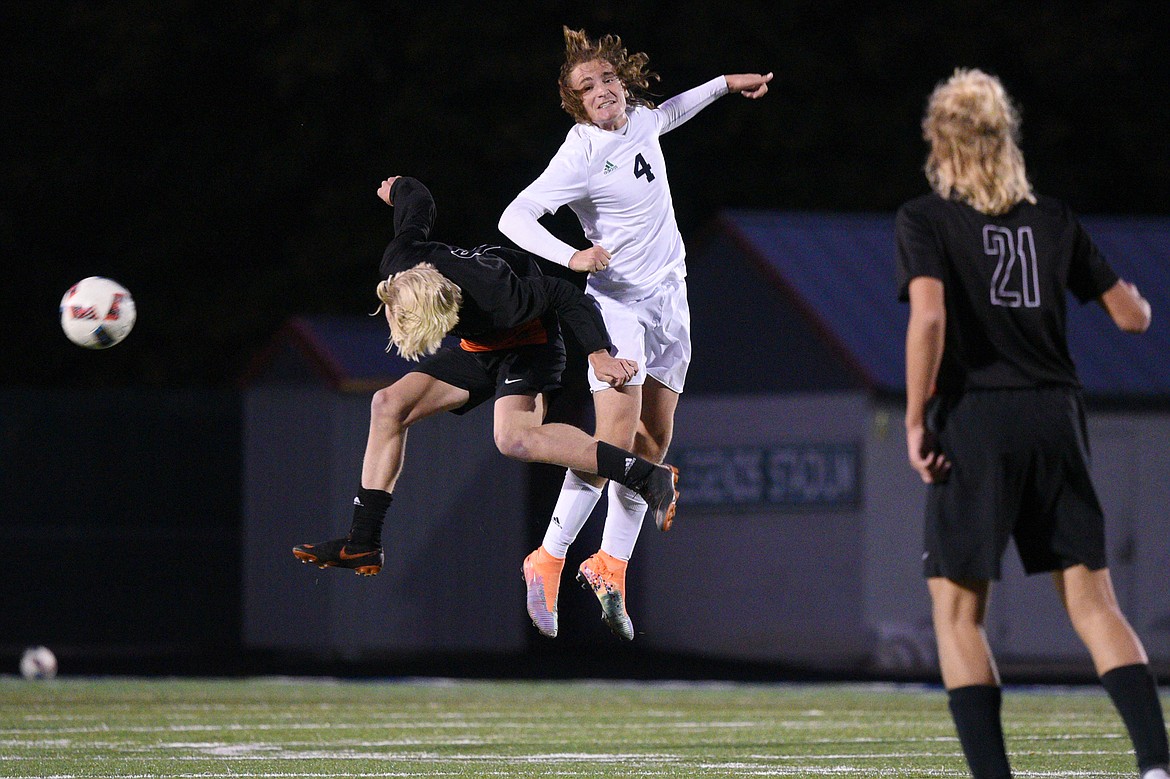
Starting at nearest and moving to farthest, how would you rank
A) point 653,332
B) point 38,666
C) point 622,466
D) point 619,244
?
point 622,466, point 619,244, point 653,332, point 38,666

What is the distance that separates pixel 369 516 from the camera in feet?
29.2

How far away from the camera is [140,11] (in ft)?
92.0

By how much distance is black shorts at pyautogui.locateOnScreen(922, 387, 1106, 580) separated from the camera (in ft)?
19.5

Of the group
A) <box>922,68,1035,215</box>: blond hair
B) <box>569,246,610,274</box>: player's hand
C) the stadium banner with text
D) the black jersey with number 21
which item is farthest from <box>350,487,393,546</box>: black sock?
the stadium banner with text

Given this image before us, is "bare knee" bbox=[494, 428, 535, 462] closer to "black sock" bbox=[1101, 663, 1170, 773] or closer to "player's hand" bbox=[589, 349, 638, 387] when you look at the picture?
"player's hand" bbox=[589, 349, 638, 387]

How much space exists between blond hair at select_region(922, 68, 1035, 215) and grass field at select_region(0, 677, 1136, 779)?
3404mm

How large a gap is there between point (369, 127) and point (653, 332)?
20316 mm

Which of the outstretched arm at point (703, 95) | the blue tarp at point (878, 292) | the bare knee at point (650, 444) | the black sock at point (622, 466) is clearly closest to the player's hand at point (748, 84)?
the outstretched arm at point (703, 95)

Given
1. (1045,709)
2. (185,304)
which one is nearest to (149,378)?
(185,304)

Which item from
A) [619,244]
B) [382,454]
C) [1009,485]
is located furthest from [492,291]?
[1009,485]

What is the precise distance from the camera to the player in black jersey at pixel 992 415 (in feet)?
19.5

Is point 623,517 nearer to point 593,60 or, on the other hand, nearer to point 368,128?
point 593,60

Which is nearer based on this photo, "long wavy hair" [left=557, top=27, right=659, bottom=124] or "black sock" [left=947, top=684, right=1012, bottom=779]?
"black sock" [left=947, top=684, right=1012, bottom=779]

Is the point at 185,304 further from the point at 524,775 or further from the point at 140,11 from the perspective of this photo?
the point at 524,775
